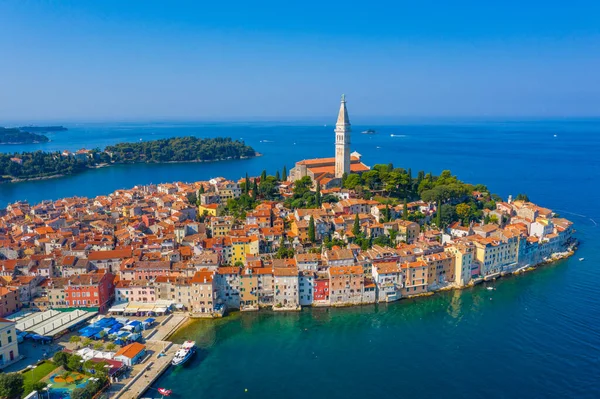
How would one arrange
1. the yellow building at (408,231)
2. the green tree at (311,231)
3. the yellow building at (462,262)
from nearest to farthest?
the yellow building at (462,262) → the green tree at (311,231) → the yellow building at (408,231)

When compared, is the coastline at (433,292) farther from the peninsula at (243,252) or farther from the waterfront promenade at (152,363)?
the waterfront promenade at (152,363)

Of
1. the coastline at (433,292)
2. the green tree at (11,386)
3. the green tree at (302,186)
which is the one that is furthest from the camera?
the green tree at (302,186)

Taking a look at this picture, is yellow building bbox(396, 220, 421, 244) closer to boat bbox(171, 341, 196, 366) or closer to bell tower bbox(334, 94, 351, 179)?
bell tower bbox(334, 94, 351, 179)

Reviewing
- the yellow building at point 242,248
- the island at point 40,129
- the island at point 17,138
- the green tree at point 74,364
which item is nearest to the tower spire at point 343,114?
the yellow building at point 242,248

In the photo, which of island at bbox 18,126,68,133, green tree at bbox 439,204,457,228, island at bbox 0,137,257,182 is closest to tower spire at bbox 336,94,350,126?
green tree at bbox 439,204,457,228

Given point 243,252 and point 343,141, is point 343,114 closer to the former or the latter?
point 343,141

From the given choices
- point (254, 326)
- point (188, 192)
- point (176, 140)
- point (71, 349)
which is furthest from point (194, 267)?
point (176, 140)
